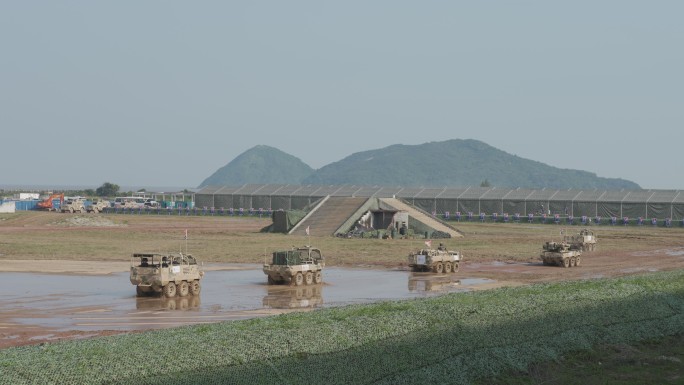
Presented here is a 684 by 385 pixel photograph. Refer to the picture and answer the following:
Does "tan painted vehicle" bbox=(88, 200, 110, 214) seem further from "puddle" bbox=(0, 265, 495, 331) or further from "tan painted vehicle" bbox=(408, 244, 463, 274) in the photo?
"tan painted vehicle" bbox=(408, 244, 463, 274)

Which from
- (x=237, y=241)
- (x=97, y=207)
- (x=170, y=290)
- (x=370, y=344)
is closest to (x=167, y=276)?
(x=170, y=290)

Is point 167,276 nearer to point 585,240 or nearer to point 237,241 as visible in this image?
point 237,241

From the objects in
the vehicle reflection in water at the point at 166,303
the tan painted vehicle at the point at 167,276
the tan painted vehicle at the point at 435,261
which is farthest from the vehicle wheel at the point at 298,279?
the tan painted vehicle at the point at 435,261

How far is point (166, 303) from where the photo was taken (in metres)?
38.5

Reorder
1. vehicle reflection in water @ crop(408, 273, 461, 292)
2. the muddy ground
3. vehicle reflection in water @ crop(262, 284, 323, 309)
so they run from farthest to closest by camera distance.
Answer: vehicle reflection in water @ crop(408, 273, 461, 292) < vehicle reflection in water @ crop(262, 284, 323, 309) < the muddy ground

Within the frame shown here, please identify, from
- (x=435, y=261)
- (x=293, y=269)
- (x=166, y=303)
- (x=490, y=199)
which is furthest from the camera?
(x=490, y=199)

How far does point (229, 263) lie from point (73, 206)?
250ft

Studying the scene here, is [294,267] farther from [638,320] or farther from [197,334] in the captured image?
[197,334]

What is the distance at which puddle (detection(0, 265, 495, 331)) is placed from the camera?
3409cm

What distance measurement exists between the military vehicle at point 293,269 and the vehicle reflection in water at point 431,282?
4772 millimetres

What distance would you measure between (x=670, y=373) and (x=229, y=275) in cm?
2930

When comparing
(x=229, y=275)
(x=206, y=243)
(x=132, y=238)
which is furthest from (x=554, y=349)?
(x=132, y=238)

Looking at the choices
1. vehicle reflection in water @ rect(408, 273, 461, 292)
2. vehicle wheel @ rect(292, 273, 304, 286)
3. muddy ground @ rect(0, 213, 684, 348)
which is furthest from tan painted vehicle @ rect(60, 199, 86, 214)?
vehicle wheel @ rect(292, 273, 304, 286)

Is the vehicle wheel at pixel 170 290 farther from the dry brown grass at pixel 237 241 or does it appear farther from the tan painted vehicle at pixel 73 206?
the tan painted vehicle at pixel 73 206
